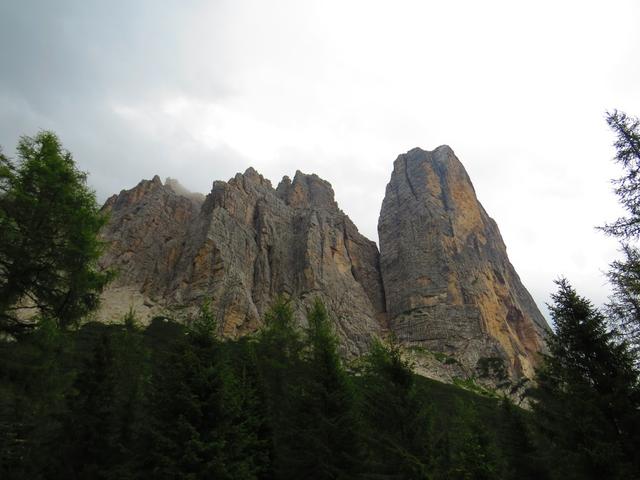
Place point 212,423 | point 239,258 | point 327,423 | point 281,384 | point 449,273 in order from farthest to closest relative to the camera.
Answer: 1. point 449,273
2. point 239,258
3. point 281,384
4. point 327,423
5. point 212,423

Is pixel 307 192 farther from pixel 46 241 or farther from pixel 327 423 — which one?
pixel 46 241

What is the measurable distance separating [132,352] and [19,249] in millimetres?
20952

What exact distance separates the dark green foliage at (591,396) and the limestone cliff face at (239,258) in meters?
60.5

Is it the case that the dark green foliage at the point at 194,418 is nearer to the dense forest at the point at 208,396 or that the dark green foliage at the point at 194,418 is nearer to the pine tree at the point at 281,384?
the dense forest at the point at 208,396

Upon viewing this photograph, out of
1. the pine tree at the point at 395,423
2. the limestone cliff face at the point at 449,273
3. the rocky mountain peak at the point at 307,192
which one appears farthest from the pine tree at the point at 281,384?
the rocky mountain peak at the point at 307,192

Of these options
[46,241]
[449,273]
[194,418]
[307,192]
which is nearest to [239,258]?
[307,192]

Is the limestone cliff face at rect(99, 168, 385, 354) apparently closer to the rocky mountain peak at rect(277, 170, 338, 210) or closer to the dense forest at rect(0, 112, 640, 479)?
the rocky mountain peak at rect(277, 170, 338, 210)

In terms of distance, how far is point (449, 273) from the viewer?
93625 millimetres

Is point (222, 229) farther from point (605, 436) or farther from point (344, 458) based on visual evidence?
point (605, 436)

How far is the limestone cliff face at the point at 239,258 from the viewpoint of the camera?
251 feet

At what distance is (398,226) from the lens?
4358 inches

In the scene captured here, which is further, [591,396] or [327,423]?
[327,423]

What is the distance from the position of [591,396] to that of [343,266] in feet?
287

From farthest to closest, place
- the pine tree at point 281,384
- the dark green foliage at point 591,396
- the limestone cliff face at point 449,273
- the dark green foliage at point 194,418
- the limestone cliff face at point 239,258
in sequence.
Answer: the limestone cliff face at point 449,273 → the limestone cliff face at point 239,258 → the pine tree at point 281,384 → the dark green foliage at point 194,418 → the dark green foliage at point 591,396
